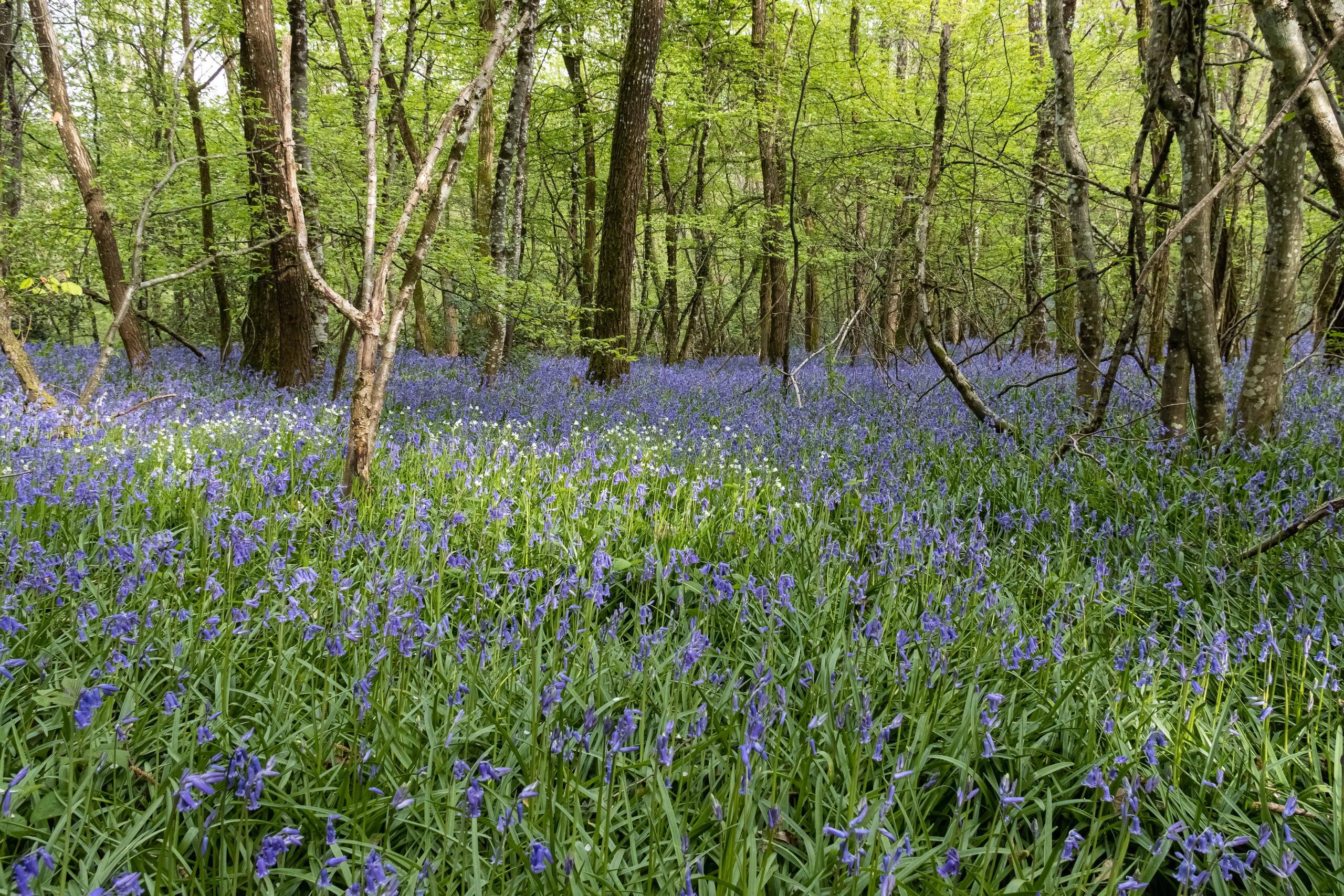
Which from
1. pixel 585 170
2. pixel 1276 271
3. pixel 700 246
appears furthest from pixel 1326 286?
pixel 585 170

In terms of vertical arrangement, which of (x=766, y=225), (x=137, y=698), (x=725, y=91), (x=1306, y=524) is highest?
(x=725, y=91)

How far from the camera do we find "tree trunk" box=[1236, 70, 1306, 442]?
519 centimetres

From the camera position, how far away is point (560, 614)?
309 centimetres

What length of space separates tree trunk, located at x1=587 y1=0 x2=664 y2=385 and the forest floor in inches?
198

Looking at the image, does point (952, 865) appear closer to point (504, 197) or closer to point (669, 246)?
point (504, 197)

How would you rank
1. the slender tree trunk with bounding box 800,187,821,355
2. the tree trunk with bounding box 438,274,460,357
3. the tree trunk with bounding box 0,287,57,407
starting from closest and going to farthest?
the tree trunk with bounding box 0,287,57,407 < the slender tree trunk with bounding box 800,187,821,355 < the tree trunk with bounding box 438,274,460,357

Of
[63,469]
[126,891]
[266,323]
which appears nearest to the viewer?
[126,891]

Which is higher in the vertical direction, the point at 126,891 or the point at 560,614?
the point at 126,891

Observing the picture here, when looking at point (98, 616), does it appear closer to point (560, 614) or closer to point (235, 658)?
point (235, 658)

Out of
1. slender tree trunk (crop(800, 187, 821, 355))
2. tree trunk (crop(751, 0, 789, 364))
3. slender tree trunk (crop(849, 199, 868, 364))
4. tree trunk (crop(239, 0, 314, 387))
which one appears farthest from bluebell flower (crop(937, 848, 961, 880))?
slender tree trunk (crop(800, 187, 821, 355))

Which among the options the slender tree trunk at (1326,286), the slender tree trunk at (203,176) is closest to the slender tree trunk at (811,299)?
the slender tree trunk at (1326,286)

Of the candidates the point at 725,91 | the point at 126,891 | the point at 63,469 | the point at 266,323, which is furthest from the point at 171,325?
the point at 126,891

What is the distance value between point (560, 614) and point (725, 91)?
15183 millimetres

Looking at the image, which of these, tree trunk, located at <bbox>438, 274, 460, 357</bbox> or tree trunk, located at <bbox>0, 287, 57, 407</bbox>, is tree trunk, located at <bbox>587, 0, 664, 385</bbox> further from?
tree trunk, located at <bbox>438, 274, 460, 357</bbox>
